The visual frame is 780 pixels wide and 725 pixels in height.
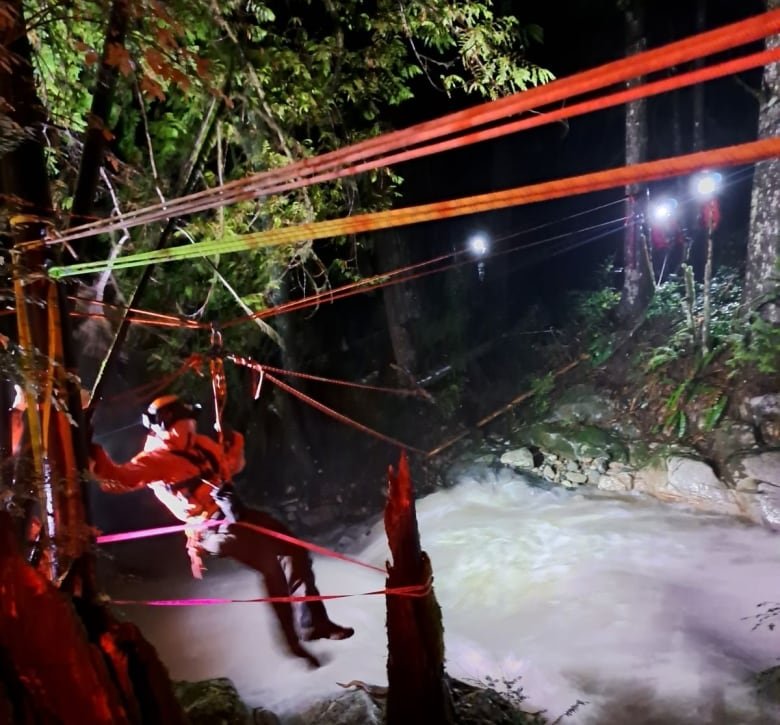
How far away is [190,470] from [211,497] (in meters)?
0.39

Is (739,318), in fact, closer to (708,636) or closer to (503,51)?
(708,636)

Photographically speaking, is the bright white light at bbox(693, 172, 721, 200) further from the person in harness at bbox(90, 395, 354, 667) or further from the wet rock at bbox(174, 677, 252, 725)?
the wet rock at bbox(174, 677, 252, 725)

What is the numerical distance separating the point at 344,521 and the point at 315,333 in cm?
385

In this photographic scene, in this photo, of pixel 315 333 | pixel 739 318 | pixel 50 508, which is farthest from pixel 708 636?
pixel 315 333

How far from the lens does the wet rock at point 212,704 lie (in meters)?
4.43

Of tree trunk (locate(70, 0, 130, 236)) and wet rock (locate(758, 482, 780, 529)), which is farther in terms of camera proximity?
wet rock (locate(758, 482, 780, 529))

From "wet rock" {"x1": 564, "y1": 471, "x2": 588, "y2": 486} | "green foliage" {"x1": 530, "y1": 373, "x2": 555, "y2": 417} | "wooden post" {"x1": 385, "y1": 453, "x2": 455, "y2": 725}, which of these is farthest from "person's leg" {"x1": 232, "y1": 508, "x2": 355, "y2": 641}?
"green foliage" {"x1": 530, "y1": 373, "x2": 555, "y2": 417}

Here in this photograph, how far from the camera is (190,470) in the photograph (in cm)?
466

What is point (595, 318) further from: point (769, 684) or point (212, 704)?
point (212, 704)

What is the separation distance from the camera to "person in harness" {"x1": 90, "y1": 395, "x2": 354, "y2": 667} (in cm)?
439

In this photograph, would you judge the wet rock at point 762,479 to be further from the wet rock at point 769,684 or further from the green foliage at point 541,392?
the green foliage at point 541,392

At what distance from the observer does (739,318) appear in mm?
10023

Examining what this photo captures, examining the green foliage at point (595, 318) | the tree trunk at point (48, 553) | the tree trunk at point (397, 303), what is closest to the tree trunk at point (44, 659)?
the tree trunk at point (48, 553)

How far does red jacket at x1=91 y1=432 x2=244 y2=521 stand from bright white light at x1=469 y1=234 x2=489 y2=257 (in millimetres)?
11753
